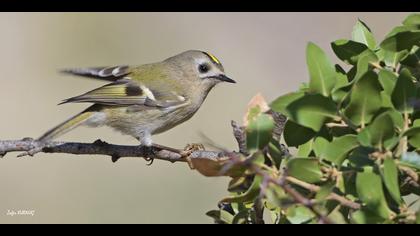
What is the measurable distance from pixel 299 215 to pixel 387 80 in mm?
463

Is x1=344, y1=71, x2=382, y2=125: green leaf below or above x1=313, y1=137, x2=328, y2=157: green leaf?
above

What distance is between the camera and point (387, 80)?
1776mm

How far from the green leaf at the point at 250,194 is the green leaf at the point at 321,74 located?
0.92 ft

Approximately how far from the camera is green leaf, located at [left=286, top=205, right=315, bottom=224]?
5.15 feet

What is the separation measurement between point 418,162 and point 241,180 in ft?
1.45

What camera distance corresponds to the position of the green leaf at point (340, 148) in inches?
65.2

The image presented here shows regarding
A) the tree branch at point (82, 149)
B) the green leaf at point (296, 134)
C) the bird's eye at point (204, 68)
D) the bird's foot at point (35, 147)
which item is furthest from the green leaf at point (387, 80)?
the bird's eye at point (204, 68)

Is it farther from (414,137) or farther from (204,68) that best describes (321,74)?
(204,68)

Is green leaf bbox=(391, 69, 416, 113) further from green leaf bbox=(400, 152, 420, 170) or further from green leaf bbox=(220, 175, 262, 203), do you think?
green leaf bbox=(220, 175, 262, 203)

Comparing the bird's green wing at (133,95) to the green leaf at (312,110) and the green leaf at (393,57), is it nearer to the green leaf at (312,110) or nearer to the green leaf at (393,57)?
the green leaf at (393,57)

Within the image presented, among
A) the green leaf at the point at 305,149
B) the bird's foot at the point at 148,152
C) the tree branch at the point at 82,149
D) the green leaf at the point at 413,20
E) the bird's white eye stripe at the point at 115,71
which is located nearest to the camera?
the green leaf at the point at 305,149

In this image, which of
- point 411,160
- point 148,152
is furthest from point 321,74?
point 148,152

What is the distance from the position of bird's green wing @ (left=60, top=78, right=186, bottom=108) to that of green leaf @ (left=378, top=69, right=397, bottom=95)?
2.48 m

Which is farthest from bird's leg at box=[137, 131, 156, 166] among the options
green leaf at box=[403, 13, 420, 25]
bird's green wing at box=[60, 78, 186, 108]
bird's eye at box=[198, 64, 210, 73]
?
green leaf at box=[403, 13, 420, 25]
